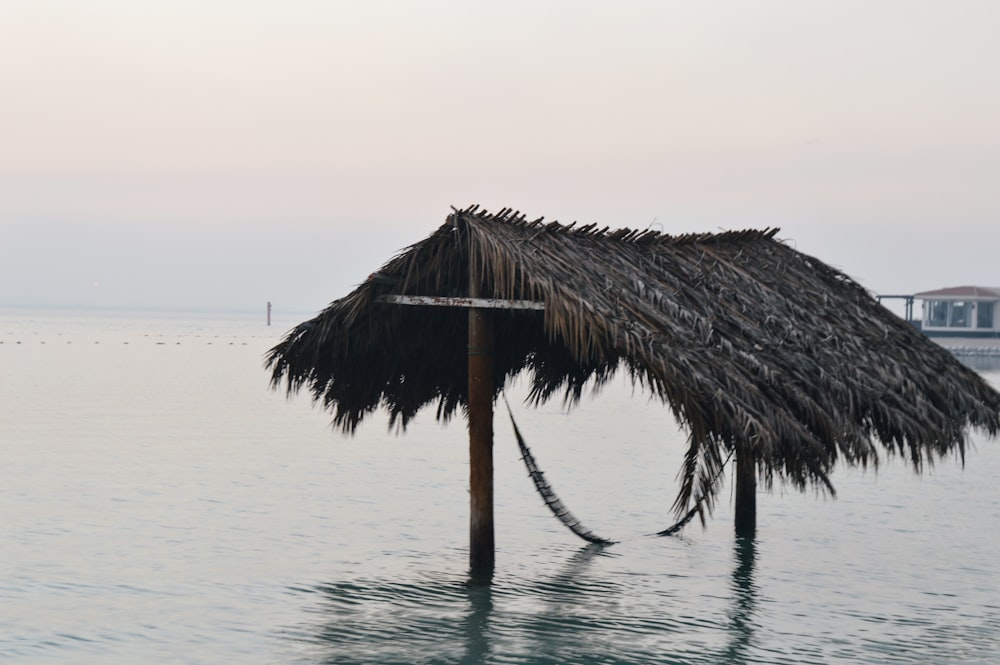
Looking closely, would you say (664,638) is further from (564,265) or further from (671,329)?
(564,265)

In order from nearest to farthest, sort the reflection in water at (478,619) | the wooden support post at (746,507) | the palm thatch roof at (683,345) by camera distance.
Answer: the reflection in water at (478,619)
the palm thatch roof at (683,345)
the wooden support post at (746,507)

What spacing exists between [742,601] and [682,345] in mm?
3030

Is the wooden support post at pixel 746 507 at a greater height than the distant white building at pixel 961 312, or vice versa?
the distant white building at pixel 961 312

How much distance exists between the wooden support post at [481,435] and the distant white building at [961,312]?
65.7 metres

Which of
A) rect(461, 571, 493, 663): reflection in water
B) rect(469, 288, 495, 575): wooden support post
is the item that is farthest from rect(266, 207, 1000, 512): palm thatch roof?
rect(461, 571, 493, 663): reflection in water

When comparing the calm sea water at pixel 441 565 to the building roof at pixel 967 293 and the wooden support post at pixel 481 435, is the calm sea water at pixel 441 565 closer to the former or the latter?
the wooden support post at pixel 481 435

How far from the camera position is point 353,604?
1159 centimetres

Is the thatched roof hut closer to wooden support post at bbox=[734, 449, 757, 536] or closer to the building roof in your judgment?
wooden support post at bbox=[734, 449, 757, 536]

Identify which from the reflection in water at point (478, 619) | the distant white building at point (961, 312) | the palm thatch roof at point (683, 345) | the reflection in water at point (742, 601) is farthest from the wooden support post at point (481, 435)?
the distant white building at point (961, 312)

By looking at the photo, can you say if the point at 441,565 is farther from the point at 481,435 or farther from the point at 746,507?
the point at 746,507

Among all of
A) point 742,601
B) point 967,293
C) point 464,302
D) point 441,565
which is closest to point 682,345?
point 464,302

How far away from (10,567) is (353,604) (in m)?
4.25

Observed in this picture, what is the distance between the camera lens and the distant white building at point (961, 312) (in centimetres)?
7306

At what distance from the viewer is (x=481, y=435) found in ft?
37.7
